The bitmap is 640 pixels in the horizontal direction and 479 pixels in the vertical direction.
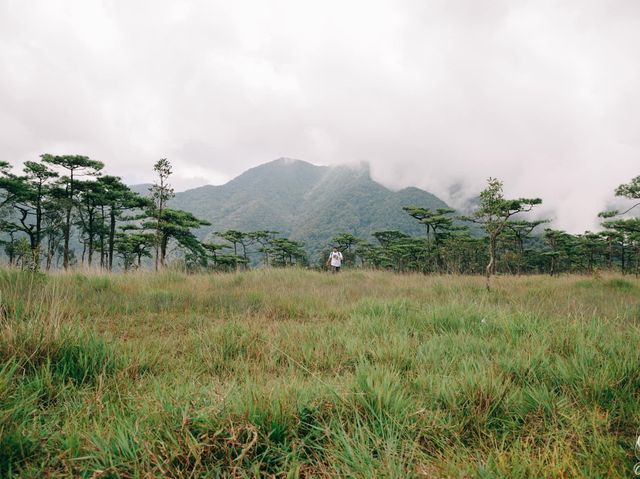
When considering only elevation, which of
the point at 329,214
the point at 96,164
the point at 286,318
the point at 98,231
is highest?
the point at 329,214

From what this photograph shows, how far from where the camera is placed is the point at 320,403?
160 cm

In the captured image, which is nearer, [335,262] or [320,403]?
[320,403]

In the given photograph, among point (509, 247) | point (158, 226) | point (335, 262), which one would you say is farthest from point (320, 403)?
point (509, 247)

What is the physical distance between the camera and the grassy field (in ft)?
4.00

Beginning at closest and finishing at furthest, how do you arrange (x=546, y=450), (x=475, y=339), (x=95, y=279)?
(x=546, y=450)
(x=475, y=339)
(x=95, y=279)

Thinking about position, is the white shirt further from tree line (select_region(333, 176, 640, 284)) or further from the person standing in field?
tree line (select_region(333, 176, 640, 284))

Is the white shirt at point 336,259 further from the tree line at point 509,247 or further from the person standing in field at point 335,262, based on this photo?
the tree line at point 509,247

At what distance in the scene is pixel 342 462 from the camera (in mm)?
1314

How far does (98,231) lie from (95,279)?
134 ft

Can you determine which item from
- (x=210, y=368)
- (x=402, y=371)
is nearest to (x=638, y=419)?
(x=402, y=371)

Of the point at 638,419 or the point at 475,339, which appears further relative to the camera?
the point at 475,339

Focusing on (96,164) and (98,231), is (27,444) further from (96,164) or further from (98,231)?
(98,231)

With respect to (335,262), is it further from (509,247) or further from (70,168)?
(509,247)

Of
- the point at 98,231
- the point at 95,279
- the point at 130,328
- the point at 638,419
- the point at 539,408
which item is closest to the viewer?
the point at 638,419
